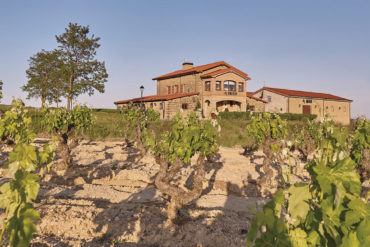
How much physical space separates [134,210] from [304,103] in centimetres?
4666

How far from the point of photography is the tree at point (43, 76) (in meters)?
47.7

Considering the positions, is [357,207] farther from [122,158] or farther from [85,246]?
[122,158]

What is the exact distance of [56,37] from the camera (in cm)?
4681

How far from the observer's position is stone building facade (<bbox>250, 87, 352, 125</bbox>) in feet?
153

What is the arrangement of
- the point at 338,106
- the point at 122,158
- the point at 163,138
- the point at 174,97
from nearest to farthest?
the point at 163,138
the point at 122,158
the point at 174,97
the point at 338,106

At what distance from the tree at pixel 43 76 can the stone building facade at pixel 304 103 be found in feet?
117

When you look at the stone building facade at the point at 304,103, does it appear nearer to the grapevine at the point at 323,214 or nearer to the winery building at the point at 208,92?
the winery building at the point at 208,92

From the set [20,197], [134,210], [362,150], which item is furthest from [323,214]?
[362,150]

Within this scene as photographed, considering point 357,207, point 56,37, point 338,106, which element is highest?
point 56,37

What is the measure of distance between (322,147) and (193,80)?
41.8m

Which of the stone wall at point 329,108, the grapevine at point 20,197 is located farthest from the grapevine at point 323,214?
the stone wall at point 329,108

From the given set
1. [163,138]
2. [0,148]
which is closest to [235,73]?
[0,148]

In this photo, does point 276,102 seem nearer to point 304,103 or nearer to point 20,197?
point 304,103

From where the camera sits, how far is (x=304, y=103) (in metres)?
48.2
